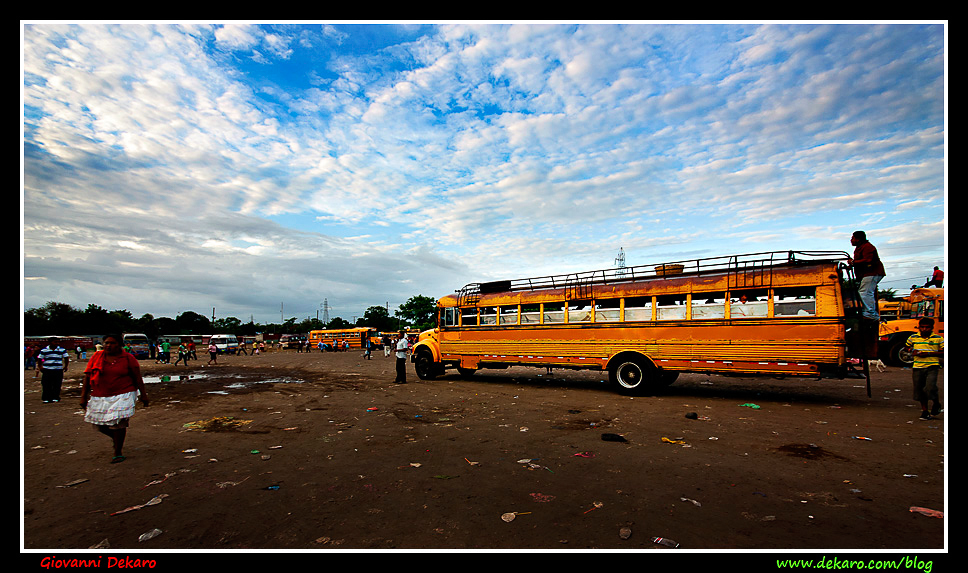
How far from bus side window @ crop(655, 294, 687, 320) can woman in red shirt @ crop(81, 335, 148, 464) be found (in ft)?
32.3

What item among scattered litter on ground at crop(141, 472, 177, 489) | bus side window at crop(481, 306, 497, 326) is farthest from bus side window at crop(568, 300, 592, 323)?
scattered litter on ground at crop(141, 472, 177, 489)

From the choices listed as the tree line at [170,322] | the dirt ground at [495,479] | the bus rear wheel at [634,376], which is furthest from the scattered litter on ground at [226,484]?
the tree line at [170,322]

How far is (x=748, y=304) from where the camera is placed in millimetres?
9414

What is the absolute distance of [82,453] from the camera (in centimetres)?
561

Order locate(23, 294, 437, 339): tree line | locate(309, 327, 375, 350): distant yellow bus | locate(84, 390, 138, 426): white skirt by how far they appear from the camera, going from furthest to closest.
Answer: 1. locate(23, 294, 437, 339): tree line
2. locate(309, 327, 375, 350): distant yellow bus
3. locate(84, 390, 138, 426): white skirt

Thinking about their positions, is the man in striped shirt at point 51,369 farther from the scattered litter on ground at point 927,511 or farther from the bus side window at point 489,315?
the scattered litter on ground at point 927,511

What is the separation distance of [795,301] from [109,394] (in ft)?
38.3

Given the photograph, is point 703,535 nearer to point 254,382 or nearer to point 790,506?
point 790,506

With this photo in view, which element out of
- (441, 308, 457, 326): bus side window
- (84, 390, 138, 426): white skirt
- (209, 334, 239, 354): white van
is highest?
(441, 308, 457, 326): bus side window

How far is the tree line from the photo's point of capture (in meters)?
63.8

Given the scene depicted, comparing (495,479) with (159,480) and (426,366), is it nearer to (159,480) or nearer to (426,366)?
(159,480)

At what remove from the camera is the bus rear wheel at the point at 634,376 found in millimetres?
10234

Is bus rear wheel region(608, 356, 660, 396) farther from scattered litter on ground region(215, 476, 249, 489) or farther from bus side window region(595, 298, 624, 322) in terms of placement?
scattered litter on ground region(215, 476, 249, 489)
